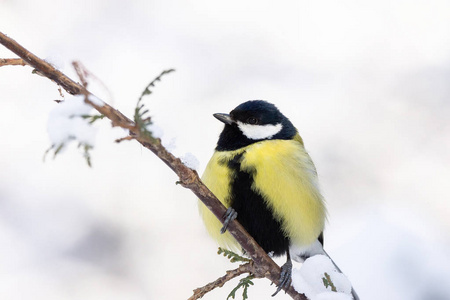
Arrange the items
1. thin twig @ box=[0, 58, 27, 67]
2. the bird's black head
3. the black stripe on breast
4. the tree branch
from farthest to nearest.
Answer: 1. the bird's black head
2. the black stripe on breast
3. thin twig @ box=[0, 58, 27, 67]
4. the tree branch

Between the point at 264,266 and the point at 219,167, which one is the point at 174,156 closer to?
the point at 264,266

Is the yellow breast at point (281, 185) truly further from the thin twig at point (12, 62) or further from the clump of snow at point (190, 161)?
the thin twig at point (12, 62)

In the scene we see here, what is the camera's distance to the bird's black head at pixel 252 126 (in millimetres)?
2969

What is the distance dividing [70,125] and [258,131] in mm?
1806

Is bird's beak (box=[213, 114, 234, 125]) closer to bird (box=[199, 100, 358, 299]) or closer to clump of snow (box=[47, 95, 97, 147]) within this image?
bird (box=[199, 100, 358, 299])

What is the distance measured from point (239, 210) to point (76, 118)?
4.93 feet

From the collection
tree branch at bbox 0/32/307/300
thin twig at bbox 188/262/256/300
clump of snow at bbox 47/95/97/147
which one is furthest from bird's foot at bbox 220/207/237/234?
clump of snow at bbox 47/95/97/147

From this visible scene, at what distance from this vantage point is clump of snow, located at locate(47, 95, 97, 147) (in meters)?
1.30

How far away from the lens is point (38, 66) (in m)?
1.58

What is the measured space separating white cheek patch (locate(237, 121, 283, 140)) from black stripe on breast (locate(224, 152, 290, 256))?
217mm

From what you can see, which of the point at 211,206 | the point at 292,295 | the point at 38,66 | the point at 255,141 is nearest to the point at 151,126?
the point at 38,66

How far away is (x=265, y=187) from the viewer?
2.71 m

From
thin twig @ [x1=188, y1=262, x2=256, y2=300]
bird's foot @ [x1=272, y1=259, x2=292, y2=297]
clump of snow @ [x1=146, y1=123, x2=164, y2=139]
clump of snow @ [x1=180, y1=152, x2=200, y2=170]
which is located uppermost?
clump of snow @ [x1=146, y1=123, x2=164, y2=139]

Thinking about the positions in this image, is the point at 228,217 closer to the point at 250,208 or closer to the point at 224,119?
the point at 250,208
